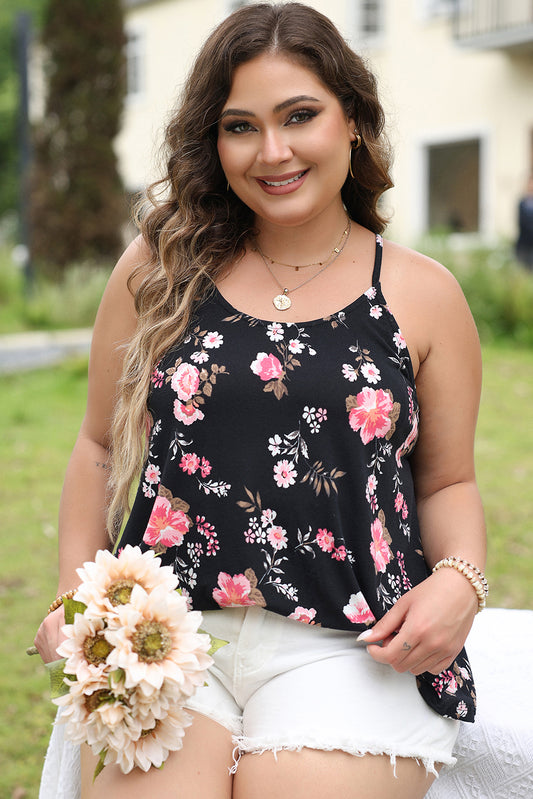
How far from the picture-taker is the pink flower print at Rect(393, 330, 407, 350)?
1983 mm

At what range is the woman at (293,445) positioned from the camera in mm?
1815

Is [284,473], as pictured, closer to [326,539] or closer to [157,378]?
[326,539]

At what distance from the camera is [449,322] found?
→ 2.07 m

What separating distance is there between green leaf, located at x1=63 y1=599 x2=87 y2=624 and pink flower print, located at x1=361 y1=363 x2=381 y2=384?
0.72m

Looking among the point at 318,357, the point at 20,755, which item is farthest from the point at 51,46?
the point at 318,357

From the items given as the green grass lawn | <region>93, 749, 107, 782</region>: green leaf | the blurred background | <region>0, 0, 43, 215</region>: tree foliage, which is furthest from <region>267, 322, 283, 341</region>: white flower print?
<region>0, 0, 43, 215</region>: tree foliage

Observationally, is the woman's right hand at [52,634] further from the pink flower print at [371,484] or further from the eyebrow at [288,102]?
the eyebrow at [288,102]

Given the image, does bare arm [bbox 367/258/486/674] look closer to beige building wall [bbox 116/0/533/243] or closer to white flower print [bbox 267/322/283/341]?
white flower print [bbox 267/322/283/341]

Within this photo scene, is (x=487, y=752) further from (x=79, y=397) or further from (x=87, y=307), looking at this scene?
(x=87, y=307)

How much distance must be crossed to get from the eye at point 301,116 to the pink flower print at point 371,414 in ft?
1.95

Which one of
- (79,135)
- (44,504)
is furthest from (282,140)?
(79,135)

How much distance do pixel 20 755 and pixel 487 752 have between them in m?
1.98

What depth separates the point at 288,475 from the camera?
6.09 feet

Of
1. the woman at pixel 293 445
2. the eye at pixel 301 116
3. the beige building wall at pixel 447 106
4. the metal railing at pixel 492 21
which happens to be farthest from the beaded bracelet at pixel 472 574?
the metal railing at pixel 492 21
